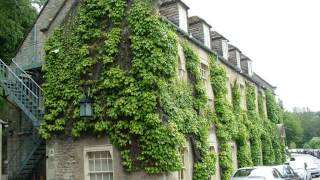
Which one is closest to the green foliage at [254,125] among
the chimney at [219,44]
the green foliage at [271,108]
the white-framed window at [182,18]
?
the chimney at [219,44]

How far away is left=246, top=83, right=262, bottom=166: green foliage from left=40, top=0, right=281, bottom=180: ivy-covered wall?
31.5 ft

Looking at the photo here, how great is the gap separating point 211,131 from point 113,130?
6.79 m

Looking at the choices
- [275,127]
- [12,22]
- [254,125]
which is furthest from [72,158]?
[275,127]

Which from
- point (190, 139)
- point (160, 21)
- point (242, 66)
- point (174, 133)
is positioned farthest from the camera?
point (242, 66)

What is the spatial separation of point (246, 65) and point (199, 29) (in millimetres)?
11262

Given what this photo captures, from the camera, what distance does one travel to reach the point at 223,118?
2380cm

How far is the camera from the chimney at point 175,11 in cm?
2077

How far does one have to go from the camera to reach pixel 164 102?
1719 cm

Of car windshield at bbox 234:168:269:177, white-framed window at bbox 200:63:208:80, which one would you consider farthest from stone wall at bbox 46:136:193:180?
white-framed window at bbox 200:63:208:80

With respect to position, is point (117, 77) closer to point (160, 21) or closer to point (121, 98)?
point (121, 98)

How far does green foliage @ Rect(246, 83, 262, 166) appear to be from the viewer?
30.0 metres

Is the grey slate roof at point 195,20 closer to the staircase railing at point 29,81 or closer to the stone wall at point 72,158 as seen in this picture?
the stone wall at point 72,158

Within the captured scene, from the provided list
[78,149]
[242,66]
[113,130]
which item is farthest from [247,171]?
[242,66]

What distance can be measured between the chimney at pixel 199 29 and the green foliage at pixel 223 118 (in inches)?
43.3
